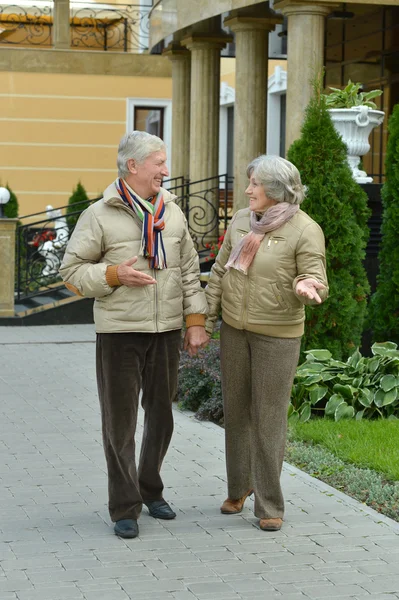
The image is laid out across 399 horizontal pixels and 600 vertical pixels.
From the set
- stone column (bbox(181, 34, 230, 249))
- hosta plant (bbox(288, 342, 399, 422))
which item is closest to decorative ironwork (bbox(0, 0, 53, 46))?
stone column (bbox(181, 34, 230, 249))

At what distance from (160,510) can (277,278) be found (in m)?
1.35

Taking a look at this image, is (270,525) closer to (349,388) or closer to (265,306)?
(265,306)

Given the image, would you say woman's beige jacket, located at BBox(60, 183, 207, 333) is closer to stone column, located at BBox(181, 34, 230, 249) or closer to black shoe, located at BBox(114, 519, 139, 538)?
black shoe, located at BBox(114, 519, 139, 538)

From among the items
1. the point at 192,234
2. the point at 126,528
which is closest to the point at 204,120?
the point at 192,234

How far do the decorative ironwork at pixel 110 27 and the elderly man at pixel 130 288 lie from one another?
2137 centimetres

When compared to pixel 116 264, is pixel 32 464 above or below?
below

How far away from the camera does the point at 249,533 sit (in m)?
5.68

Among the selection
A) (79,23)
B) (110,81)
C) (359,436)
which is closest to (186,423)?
(359,436)

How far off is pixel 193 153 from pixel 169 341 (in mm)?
12164

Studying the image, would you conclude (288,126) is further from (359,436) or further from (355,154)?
(359,436)

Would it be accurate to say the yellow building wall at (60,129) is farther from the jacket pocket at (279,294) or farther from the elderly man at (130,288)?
the jacket pocket at (279,294)

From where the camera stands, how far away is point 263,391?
577 cm

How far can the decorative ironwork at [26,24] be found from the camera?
26609mm

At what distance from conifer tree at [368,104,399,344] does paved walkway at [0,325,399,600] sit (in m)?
2.51
